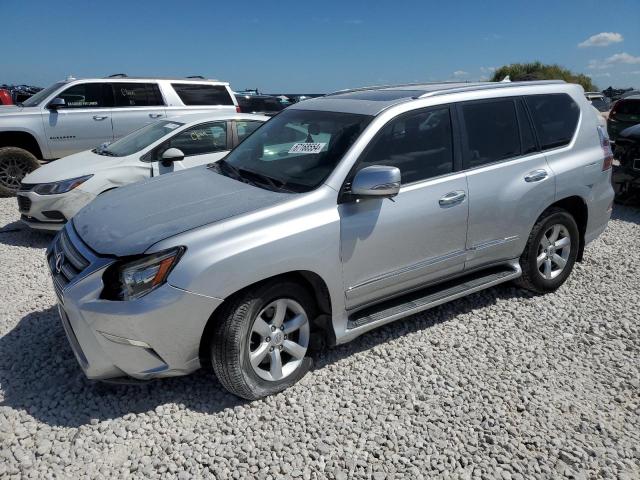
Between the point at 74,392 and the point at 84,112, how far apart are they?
22.9 ft

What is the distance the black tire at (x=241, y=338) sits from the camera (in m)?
2.84

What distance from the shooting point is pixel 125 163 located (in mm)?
6082

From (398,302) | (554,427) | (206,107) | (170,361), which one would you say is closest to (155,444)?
(170,361)

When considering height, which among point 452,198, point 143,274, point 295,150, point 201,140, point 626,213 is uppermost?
point 295,150

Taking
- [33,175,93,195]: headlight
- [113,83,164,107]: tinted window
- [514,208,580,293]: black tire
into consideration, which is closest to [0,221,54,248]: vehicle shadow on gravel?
[33,175,93,195]: headlight

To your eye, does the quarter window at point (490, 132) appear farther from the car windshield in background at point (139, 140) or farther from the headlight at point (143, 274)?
the car windshield in background at point (139, 140)

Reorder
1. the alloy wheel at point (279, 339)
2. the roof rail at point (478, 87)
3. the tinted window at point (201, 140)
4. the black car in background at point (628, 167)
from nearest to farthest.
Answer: the alloy wheel at point (279, 339), the roof rail at point (478, 87), the tinted window at point (201, 140), the black car in background at point (628, 167)

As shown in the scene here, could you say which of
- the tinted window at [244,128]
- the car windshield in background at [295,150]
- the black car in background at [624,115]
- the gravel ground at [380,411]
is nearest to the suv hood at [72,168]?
the tinted window at [244,128]

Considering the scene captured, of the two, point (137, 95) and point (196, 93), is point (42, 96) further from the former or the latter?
point (196, 93)

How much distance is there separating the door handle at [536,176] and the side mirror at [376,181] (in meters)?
1.49

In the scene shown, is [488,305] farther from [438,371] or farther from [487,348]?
[438,371]

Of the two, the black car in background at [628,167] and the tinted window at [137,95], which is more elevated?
the tinted window at [137,95]

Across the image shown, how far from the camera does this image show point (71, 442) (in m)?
2.79

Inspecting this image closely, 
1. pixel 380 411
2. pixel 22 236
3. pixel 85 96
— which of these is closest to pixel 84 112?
pixel 85 96
